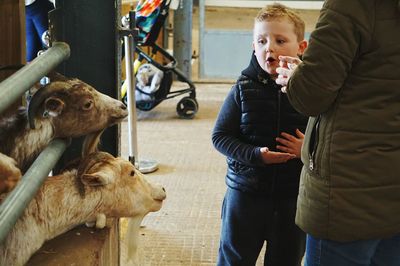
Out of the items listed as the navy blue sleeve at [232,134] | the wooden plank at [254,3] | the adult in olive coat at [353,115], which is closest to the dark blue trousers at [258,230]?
the navy blue sleeve at [232,134]

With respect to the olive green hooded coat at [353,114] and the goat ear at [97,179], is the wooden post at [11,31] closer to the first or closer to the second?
the goat ear at [97,179]

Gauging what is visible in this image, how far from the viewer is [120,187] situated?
143 centimetres

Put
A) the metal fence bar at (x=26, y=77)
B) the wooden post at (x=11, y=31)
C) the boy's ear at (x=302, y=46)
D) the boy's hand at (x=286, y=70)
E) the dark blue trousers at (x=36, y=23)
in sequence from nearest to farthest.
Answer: the metal fence bar at (x=26, y=77)
the boy's hand at (x=286, y=70)
the wooden post at (x=11, y=31)
the boy's ear at (x=302, y=46)
the dark blue trousers at (x=36, y=23)

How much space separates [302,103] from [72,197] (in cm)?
55

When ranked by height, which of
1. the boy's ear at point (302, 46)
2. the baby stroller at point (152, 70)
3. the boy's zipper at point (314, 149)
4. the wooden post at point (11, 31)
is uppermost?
the wooden post at point (11, 31)

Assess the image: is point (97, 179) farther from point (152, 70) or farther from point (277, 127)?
point (152, 70)

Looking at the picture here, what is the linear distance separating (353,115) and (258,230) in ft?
2.40

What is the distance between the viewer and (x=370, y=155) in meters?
1.40

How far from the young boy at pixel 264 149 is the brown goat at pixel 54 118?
0.57m

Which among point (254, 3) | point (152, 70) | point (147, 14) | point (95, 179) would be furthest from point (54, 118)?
point (254, 3)

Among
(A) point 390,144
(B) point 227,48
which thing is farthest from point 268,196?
(B) point 227,48

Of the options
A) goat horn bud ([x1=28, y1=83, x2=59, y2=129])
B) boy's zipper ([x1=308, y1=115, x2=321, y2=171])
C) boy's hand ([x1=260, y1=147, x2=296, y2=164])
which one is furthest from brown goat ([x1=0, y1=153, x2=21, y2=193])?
boy's hand ([x1=260, y1=147, x2=296, y2=164])

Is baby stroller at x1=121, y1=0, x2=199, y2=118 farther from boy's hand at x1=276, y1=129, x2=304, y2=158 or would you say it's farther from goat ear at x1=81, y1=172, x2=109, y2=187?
goat ear at x1=81, y1=172, x2=109, y2=187

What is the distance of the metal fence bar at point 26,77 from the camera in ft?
3.35
